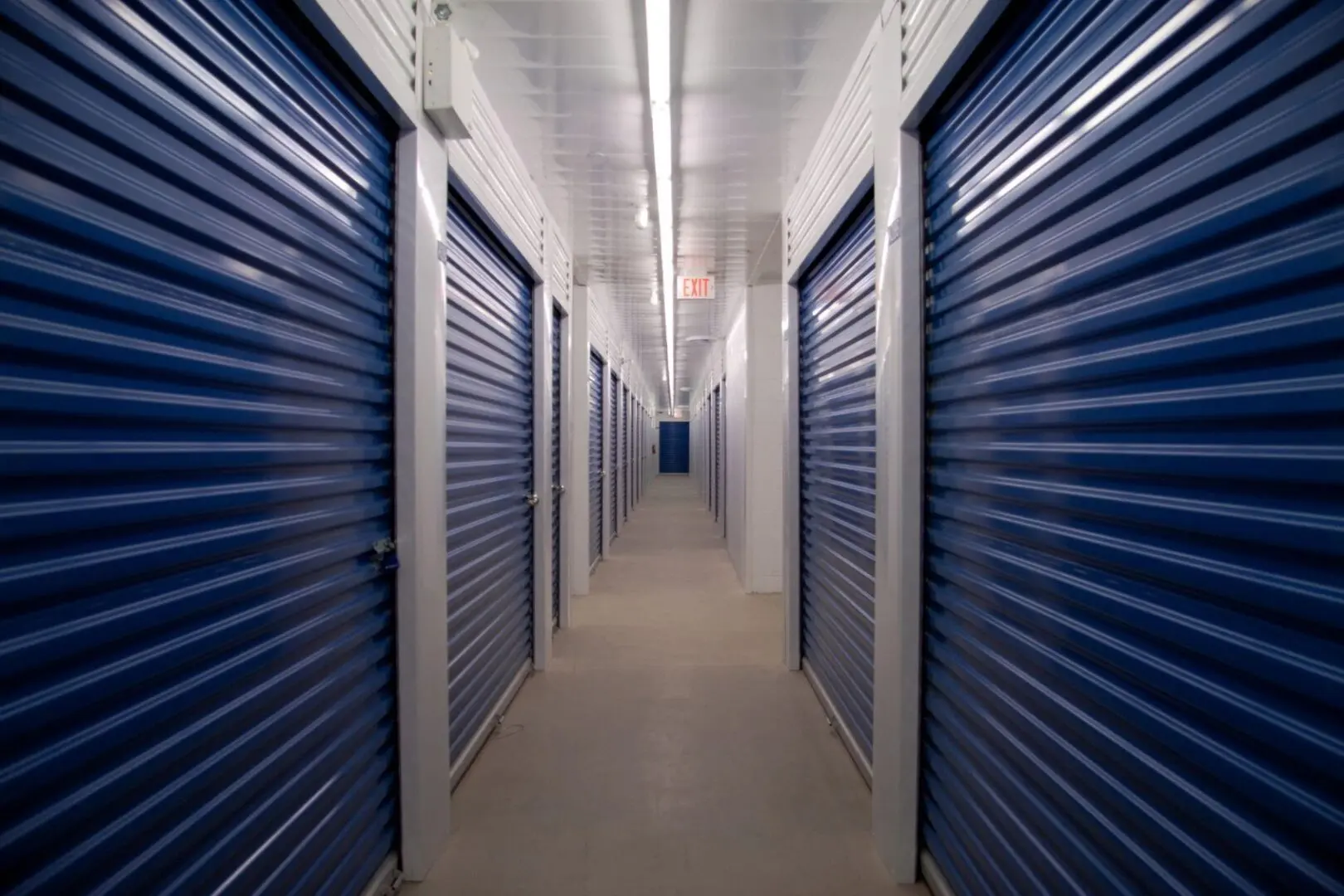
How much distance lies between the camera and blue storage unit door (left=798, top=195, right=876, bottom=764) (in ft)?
9.05

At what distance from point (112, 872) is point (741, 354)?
21.3ft

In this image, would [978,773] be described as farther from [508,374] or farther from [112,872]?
[508,374]

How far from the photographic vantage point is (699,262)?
5.65 metres

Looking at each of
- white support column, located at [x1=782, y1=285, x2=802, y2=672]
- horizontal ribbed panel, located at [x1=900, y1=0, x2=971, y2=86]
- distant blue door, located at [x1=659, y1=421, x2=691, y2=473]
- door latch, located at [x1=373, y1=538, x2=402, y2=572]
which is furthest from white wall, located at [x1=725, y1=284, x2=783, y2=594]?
distant blue door, located at [x1=659, y1=421, x2=691, y2=473]

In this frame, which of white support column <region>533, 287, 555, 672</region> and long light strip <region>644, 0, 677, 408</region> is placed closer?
long light strip <region>644, 0, 677, 408</region>

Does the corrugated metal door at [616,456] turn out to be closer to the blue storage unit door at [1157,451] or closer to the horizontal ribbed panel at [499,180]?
the horizontal ribbed panel at [499,180]

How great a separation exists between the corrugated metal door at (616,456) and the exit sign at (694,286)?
2.98 m

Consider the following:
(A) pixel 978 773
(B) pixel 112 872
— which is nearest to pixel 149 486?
(B) pixel 112 872

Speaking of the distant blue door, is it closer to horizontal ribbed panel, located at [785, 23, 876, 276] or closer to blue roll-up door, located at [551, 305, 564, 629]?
blue roll-up door, located at [551, 305, 564, 629]

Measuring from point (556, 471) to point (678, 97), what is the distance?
116 inches

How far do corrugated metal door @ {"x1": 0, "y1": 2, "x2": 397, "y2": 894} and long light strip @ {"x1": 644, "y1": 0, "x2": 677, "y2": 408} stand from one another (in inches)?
43.5

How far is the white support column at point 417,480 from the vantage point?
2.09 meters

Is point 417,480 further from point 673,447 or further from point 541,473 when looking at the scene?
point 673,447

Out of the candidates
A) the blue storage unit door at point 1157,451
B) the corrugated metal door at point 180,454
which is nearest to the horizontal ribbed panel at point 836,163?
the blue storage unit door at point 1157,451
